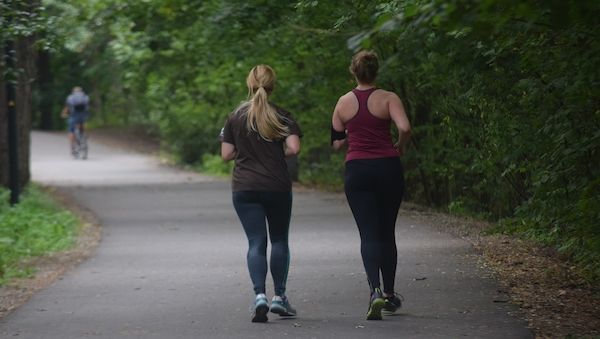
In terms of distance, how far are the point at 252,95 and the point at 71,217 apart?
32.7ft

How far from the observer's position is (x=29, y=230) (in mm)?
16547

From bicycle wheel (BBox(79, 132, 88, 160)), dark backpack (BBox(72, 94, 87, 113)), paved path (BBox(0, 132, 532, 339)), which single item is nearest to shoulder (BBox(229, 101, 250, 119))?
paved path (BBox(0, 132, 532, 339))

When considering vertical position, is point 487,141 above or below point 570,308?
above

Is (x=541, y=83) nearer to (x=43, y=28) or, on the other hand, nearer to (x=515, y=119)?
(x=515, y=119)

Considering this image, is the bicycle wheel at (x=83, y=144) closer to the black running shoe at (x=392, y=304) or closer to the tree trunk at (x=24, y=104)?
the tree trunk at (x=24, y=104)

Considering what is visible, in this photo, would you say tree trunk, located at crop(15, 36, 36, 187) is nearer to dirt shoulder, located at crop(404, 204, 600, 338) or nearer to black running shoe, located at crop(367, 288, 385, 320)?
dirt shoulder, located at crop(404, 204, 600, 338)

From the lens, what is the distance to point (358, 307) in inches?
376

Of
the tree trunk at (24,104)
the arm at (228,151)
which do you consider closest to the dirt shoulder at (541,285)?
the arm at (228,151)

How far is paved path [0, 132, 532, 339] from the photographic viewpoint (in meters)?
8.61

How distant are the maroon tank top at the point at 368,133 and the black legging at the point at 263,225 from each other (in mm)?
662

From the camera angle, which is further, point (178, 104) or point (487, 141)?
point (178, 104)

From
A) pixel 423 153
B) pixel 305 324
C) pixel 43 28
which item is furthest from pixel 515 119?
pixel 423 153

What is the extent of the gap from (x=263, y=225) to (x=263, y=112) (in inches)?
32.8

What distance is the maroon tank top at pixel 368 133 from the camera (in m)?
8.80
